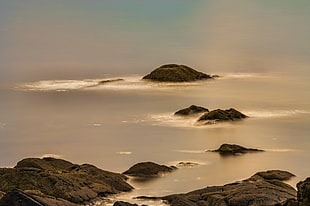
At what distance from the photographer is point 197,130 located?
46.3 meters

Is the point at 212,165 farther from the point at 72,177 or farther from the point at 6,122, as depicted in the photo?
the point at 6,122

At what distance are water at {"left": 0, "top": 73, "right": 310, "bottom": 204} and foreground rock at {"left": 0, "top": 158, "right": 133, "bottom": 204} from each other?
103 cm

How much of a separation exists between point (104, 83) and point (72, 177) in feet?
150

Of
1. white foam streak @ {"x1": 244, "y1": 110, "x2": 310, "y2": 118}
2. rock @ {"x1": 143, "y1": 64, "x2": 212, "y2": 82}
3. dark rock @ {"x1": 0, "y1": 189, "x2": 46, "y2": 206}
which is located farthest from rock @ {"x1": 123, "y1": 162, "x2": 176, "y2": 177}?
rock @ {"x1": 143, "y1": 64, "x2": 212, "y2": 82}

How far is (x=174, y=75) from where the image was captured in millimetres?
78438

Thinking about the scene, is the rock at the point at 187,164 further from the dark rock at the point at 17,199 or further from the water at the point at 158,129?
the dark rock at the point at 17,199

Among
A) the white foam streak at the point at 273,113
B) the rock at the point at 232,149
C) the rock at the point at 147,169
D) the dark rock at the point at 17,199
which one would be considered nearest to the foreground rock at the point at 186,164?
the rock at the point at 147,169

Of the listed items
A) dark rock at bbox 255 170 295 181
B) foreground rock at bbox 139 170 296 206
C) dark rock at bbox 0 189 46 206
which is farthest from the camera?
dark rock at bbox 255 170 295 181

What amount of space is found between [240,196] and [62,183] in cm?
579

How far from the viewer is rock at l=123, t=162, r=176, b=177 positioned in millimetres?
35250

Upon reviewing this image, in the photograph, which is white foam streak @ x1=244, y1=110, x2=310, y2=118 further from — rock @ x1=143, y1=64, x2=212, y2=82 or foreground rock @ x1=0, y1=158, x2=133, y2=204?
rock @ x1=143, y1=64, x2=212, y2=82

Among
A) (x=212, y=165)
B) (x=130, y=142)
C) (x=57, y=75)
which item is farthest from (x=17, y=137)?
(x=57, y=75)

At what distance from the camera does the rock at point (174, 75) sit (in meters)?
78.2

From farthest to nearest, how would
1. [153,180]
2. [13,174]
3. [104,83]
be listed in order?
[104,83]
[153,180]
[13,174]
